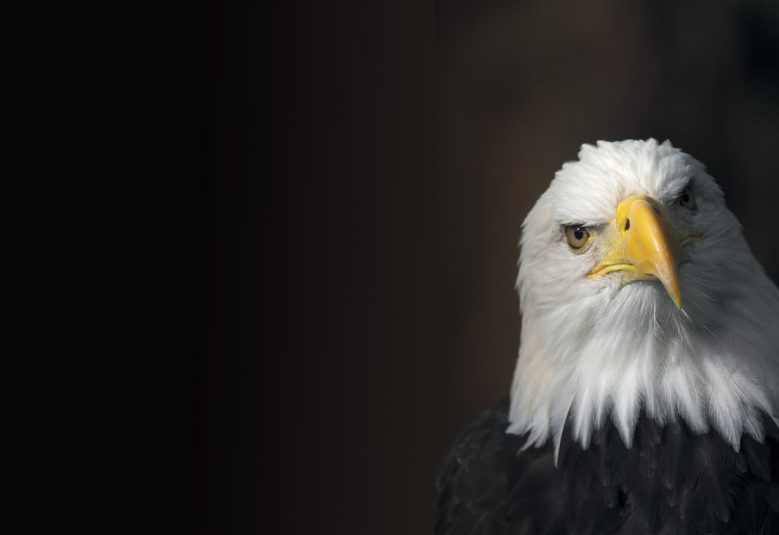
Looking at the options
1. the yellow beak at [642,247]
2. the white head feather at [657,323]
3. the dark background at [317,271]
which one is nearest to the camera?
the dark background at [317,271]

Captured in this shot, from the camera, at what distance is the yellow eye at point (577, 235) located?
1072 mm

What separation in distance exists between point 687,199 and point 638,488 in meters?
0.35

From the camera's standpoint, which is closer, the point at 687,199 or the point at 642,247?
the point at 642,247

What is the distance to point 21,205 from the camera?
363 mm

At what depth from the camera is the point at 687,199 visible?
1.06m


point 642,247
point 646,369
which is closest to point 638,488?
point 646,369

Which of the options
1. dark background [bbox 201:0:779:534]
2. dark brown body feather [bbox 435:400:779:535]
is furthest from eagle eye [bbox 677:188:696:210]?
dark background [bbox 201:0:779:534]

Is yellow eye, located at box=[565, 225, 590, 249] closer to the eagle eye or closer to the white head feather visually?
the white head feather

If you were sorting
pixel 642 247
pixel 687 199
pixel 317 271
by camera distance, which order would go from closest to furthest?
pixel 317 271, pixel 642 247, pixel 687 199

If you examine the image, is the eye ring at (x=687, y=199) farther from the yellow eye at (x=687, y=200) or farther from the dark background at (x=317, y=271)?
the dark background at (x=317, y=271)

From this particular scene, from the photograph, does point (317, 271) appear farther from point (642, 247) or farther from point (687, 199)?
point (687, 199)

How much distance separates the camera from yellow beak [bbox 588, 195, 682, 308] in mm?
917

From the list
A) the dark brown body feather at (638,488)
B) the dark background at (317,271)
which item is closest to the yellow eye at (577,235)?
the dark brown body feather at (638,488)

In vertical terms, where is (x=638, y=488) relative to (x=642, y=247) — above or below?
below
